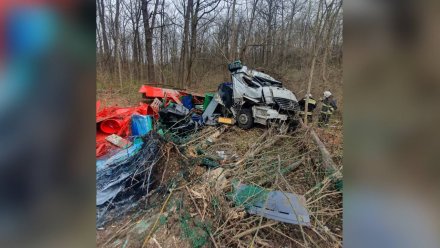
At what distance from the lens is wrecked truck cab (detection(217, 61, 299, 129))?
6625 mm

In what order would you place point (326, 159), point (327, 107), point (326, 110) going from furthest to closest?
1. point (326, 110)
2. point (327, 107)
3. point (326, 159)

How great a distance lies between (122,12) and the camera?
1426 centimetres

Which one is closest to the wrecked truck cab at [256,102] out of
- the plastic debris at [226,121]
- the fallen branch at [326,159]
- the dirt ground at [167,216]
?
the plastic debris at [226,121]

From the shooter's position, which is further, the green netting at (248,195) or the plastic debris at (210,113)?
the plastic debris at (210,113)

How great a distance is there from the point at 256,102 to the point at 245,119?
510 mm

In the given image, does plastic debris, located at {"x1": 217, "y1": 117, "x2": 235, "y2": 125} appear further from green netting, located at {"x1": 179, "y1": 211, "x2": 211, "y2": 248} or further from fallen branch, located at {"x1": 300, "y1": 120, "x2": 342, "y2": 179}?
green netting, located at {"x1": 179, "y1": 211, "x2": 211, "y2": 248}

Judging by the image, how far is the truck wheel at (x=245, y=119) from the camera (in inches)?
264

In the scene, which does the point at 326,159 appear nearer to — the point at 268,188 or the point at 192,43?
the point at 268,188

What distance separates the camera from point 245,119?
672 cm

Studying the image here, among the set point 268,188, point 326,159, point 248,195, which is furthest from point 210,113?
point 248,195

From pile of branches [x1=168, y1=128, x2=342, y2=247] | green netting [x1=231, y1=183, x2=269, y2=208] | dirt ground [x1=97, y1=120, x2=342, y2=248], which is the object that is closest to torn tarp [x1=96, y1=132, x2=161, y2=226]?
dirt ground [x1=97, y1=120, x2=342, y2=248]

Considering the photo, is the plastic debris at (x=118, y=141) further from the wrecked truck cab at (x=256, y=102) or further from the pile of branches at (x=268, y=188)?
the wrecked truck cab at (x=256, y=102)

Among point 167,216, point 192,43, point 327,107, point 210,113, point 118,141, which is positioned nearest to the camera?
point 167,216
